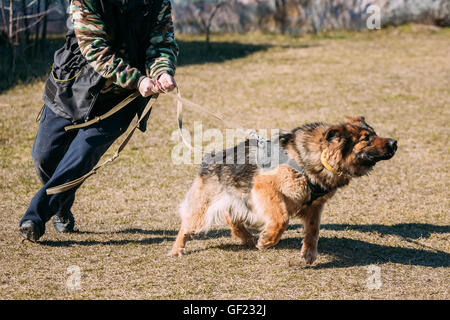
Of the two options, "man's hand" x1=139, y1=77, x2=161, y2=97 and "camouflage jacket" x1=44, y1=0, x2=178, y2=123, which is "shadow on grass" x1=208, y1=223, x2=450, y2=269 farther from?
"camouflage jacket" x1=44, y1=0, x2=178, y2=123

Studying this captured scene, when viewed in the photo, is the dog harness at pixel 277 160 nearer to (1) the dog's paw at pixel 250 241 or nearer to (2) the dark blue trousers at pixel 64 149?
(1) the dog's paw at pixel 250 241

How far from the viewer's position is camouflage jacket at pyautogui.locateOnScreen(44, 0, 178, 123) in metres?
4.46

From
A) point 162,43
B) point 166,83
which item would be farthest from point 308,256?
point 162,43

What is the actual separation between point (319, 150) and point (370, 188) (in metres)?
2.92

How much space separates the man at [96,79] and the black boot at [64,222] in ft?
2.01

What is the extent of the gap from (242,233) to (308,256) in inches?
29.3

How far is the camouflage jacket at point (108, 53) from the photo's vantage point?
4.46m

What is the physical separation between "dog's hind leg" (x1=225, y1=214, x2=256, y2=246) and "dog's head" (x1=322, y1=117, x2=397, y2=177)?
1.15m

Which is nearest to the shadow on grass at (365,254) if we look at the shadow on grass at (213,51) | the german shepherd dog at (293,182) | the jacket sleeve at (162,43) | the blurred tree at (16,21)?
the german shepherd dog at (293,182)

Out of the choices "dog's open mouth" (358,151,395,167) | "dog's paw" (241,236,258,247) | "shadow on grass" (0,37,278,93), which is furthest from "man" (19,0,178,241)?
"shadow on grass" (0,37,278,93)

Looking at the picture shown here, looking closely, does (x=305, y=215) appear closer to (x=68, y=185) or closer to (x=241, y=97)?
(x=68, y=185)

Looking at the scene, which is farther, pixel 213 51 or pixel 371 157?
pixel 213 51

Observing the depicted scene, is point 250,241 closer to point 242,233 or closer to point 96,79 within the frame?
point 242,233

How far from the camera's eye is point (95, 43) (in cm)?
445
